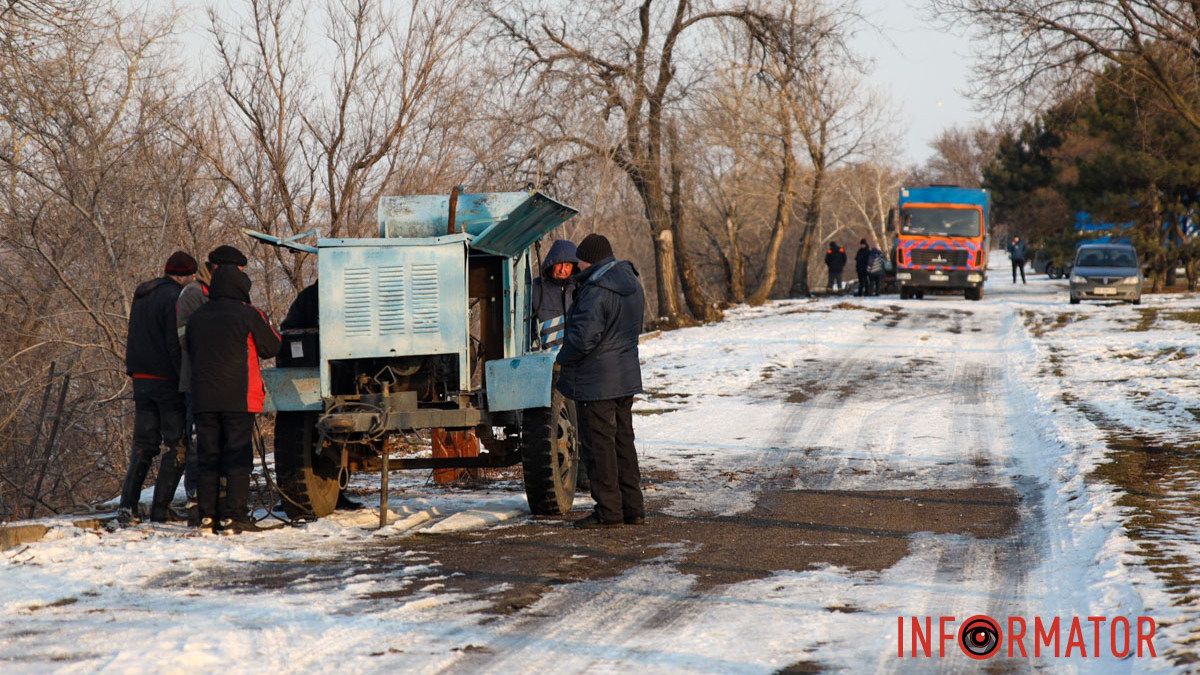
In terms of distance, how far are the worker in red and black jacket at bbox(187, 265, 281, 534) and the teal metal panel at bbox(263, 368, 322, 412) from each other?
0.17 meters

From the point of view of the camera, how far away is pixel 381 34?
15906mm

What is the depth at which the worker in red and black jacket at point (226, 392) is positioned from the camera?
27.7 ft

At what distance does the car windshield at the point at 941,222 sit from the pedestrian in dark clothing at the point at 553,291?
2688 cm

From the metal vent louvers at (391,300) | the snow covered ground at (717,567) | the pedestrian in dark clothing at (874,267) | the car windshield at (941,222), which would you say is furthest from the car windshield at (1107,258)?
the metal vent louvers at (391,300)

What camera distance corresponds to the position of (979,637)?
5547mm

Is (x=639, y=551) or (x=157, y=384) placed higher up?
(x=157, y=384)

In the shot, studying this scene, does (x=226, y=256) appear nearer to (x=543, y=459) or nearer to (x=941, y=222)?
(x=543, y=459)

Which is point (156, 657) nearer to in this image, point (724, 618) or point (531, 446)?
point (724, 618)

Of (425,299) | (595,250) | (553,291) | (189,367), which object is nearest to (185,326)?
(189,367)

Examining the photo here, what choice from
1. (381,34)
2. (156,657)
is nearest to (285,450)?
(156,657)

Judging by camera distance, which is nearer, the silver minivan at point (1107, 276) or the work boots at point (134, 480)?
the work boots at point (134, 480)

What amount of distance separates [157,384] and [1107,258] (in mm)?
29355

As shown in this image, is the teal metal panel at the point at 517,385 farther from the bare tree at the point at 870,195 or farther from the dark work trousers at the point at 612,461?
the bare tree at the point at 870,195

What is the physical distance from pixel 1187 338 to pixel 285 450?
17430mm
